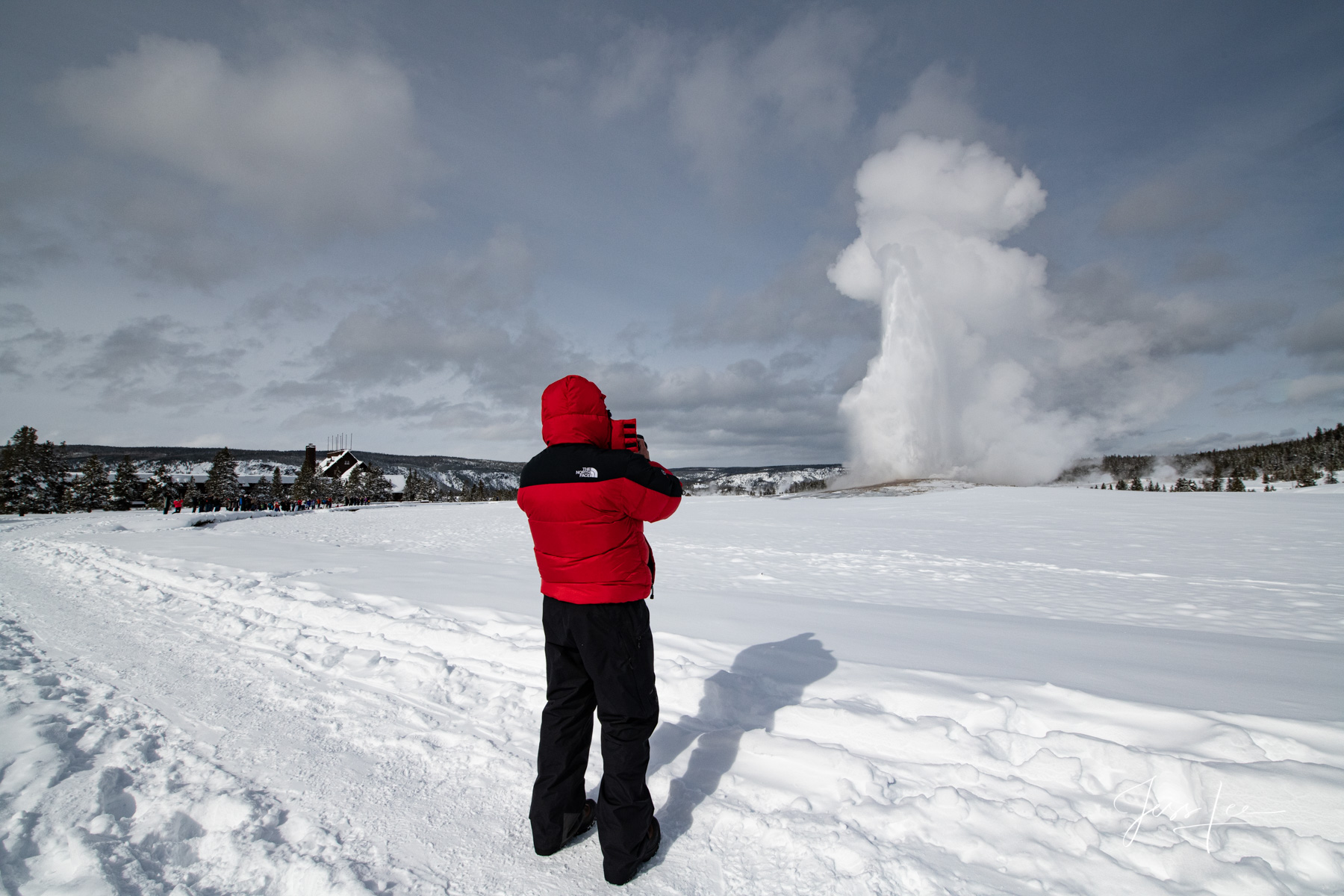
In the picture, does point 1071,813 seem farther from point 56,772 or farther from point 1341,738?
point 56,772

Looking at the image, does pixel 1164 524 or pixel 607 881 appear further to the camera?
pixel 1164 524

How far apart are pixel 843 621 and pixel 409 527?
79.0 ft

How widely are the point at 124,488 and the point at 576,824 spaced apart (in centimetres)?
7651

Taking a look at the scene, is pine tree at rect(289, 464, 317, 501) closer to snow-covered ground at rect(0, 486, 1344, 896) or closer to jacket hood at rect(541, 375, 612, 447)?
snow-covered ground at rect(0, 486, 1344, 896)

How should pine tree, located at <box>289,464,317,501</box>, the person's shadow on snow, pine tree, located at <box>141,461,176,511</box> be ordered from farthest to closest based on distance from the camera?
pine tree, located at <box>289,464,317,501</box> < pine tree, located at <box>141,461,176,511</box> < the person's shadow on snow

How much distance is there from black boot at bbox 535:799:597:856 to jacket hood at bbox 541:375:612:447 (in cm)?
171

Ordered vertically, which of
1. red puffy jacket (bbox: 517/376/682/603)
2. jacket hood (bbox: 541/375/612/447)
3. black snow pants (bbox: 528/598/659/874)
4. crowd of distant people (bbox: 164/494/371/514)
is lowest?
crowd of distant people (bbox: 164/494/371/514)

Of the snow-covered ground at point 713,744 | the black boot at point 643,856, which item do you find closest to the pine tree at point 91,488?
the snow-covered ground at point 713,744

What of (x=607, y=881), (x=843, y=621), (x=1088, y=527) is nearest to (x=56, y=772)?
(x=607, y=881)

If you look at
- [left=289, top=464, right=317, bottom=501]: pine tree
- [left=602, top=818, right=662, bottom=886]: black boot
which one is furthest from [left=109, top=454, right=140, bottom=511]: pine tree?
[left=602, top=818, right=662, bottom=886]: black boot

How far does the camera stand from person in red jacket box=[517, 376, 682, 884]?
103 inches

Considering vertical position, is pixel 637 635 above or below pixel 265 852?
above

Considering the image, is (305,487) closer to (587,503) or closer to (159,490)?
(159,490)

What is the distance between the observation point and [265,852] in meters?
2.55
